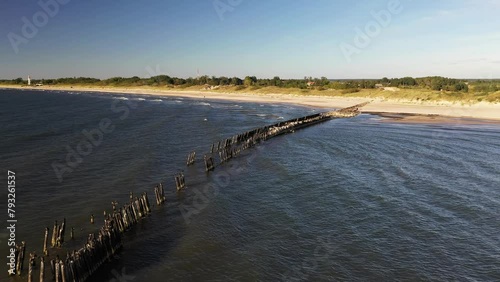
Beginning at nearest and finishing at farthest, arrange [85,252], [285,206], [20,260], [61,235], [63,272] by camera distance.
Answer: [63,272] → [85,252] → [20,260] → [61,235] → [285,206]

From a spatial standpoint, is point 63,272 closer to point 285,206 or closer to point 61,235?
point 61,235

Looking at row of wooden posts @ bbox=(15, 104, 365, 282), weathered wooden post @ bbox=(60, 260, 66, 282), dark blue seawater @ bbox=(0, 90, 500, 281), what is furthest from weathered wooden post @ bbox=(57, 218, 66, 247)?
weathered wooden post @ bbox=(60, 260, 66, 282)

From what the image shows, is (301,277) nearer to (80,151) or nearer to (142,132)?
(80,151)

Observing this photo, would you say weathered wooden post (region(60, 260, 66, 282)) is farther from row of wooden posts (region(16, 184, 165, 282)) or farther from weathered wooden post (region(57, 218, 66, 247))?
weathered wooden post (region(57, 218, 66, 247))

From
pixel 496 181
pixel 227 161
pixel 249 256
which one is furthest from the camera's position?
pixel 227 161

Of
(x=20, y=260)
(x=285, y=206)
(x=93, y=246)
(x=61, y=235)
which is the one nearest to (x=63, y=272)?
(x=93, y=246)

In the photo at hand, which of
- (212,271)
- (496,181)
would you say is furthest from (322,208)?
(496,181)

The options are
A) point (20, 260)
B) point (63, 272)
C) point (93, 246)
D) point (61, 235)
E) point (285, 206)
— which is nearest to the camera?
point (63, 272)

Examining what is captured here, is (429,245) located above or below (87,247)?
below
